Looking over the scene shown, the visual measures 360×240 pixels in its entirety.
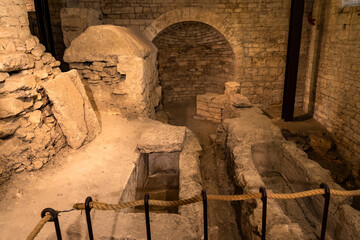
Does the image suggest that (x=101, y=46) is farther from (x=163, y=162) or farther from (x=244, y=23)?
(x=244, y=23)

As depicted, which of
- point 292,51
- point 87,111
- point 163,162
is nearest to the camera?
point 87,111

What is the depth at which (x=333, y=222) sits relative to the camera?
10.9 feet

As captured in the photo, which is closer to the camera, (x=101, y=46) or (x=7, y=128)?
(x=7, y=128)

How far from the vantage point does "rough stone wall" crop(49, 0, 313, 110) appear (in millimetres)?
7645

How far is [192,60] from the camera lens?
10391mm

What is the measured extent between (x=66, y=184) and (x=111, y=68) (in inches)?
99.9

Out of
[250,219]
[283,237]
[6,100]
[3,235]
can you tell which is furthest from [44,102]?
[283,237]

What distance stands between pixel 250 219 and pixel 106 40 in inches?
149

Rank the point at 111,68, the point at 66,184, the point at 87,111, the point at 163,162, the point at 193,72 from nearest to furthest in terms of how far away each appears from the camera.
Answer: the point at 66,184, the point at 87,111, the point at 163,162, the point at 111,68, the point at 193,72

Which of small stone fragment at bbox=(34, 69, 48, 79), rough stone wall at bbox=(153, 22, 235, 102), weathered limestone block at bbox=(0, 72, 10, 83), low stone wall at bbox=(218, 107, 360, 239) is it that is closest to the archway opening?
rough stone wall at bbox=(153, 22, 235, 102)

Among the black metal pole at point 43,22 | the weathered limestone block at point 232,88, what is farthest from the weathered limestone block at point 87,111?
the weathered limestone block at point 232,88

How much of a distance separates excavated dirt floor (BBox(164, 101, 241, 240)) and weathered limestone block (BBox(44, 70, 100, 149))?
2326 mm

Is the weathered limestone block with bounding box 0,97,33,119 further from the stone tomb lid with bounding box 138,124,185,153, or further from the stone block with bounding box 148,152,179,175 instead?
the stone block with bounding box 148,152,179,175

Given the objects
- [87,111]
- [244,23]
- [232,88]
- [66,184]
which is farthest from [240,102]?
[66,184]
